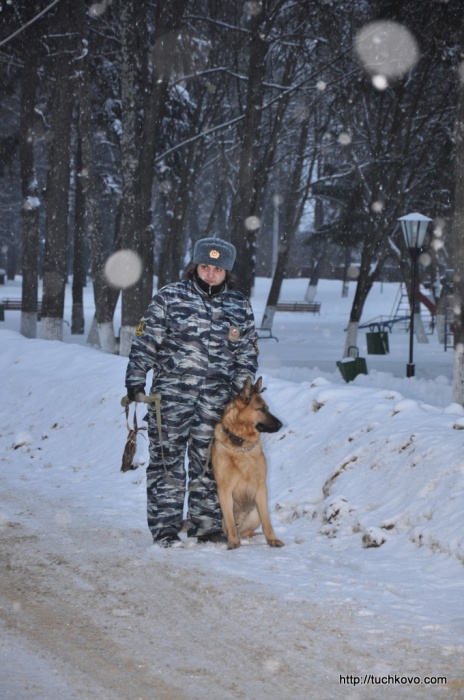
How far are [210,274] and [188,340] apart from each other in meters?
0.52

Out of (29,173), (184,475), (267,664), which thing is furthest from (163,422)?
(29,173)

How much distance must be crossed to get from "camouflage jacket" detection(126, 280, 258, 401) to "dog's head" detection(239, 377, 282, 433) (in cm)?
31

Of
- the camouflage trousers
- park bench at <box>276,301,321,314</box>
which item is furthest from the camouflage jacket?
park bench at <box>276,301,321,314</box>

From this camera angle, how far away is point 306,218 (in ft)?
246

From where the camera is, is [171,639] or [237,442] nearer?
[171,639]

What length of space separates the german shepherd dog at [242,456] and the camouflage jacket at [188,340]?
1.03 feet

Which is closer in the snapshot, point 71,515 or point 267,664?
point 267,664

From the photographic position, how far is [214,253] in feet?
22.0

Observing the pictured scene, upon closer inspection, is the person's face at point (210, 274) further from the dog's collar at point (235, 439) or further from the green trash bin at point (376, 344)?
the green trash bin at point (376, 344)

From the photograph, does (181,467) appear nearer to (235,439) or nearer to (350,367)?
(235,439)

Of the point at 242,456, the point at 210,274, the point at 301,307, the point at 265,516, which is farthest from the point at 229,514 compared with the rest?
the point at 301,307

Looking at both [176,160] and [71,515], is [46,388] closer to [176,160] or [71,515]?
[71,515]

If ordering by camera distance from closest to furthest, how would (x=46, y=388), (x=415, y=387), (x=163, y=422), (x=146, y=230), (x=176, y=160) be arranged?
1. (x=163, y=422)
2. (x=46, y=388)
3. (x=415, y=387)
4. (x=146, y=230)
5. (x=176, y=160)

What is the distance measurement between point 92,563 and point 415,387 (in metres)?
11.8
